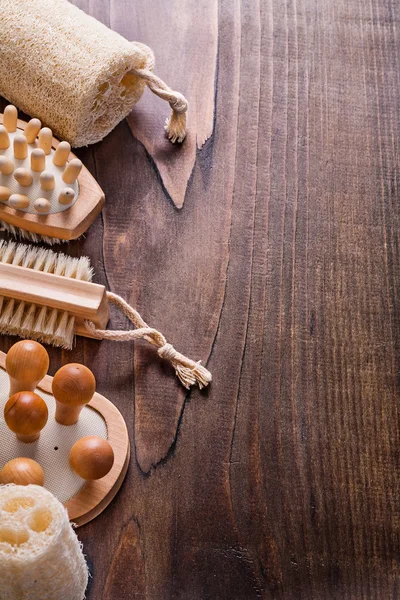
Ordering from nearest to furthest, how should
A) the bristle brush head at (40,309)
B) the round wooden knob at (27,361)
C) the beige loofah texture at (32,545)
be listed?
1. the beige loofah texture at (32,545)
2. the round wooden knob at (27,361)
3. the bristle brush head at (40,309)

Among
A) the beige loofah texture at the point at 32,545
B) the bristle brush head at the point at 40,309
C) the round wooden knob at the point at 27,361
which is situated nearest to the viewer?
the beige loofah texture at the point at 32,545

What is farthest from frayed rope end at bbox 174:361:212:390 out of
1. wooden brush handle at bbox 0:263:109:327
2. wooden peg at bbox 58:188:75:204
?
wooden peg at bbox 58:188:75:204

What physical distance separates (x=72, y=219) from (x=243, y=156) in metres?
0.22

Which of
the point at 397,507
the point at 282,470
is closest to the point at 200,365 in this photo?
the point at 282,470

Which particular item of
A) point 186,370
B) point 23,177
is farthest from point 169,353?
point 23,177

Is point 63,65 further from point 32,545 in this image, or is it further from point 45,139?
point 32,545

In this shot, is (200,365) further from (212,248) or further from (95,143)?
(95,143)

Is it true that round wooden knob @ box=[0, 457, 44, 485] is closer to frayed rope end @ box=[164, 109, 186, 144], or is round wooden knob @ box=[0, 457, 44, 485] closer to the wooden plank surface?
the wooden plank surface

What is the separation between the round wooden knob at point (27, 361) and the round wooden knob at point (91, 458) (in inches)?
2.8

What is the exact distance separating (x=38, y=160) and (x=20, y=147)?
3cm

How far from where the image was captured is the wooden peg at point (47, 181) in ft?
2.18

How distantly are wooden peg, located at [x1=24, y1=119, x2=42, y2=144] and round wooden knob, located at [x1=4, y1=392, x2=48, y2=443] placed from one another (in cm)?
29

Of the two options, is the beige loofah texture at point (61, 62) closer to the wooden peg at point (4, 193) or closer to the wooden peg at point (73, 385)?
the wooden peg at point (4, 193)

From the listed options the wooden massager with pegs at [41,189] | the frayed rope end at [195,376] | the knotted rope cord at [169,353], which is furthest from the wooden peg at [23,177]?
the frayed rope end at [195,376]
